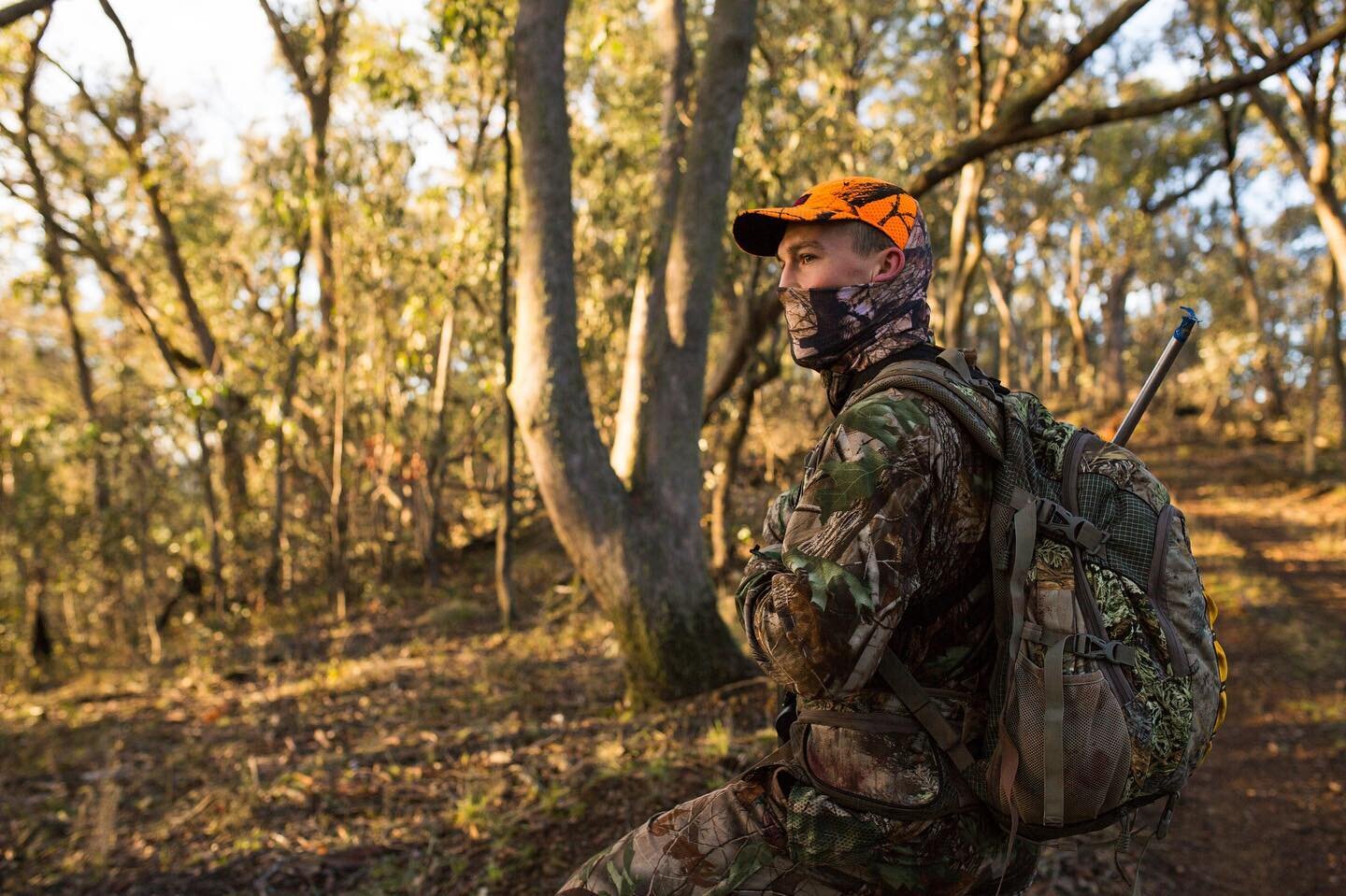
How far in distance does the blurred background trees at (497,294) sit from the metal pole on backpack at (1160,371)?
3510 millimetres

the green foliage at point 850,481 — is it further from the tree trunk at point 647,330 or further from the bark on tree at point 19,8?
the tree trunk at point 647,330

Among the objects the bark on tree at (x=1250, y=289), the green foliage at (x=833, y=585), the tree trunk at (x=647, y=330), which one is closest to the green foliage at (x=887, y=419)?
the green foliage at (x=833, y=585)

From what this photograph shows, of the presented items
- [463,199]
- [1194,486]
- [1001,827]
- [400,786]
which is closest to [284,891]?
[400,786]

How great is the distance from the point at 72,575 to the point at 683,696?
38.3ft

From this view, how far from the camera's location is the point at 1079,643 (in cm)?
161

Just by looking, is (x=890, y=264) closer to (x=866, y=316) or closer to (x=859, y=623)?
(x=866, y=316)

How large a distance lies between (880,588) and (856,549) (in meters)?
0.08

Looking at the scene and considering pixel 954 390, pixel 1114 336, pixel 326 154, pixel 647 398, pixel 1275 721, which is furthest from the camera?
pixel 1114 336

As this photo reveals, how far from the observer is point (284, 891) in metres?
4.18

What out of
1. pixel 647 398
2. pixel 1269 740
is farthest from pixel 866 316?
pixel 1269 740

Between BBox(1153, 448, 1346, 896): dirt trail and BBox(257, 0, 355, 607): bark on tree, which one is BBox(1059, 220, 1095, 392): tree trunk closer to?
BBox(1153, 448, 1346, 896): dirt trail

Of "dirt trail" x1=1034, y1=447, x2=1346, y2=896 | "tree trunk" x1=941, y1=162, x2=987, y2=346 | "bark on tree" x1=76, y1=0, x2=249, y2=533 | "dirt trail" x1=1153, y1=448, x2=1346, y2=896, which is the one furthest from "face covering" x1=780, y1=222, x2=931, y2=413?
"bark on tree" x1=76, y1=0, x2=249, y2=533

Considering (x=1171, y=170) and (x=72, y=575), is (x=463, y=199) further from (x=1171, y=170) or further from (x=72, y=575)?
(x=1171, y=170)

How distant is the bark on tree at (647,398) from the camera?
526 cm
